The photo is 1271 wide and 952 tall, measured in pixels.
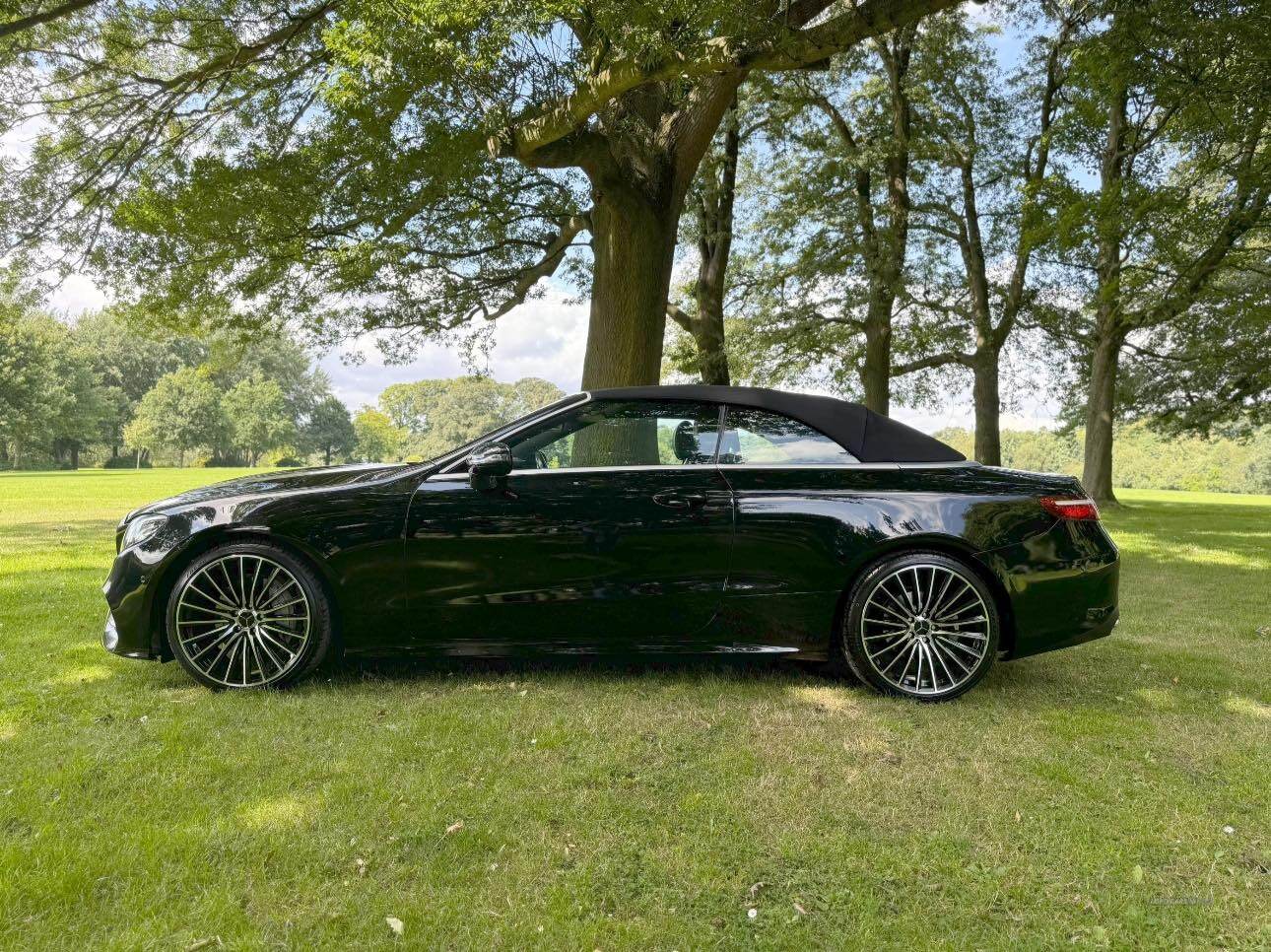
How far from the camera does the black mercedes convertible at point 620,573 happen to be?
3.65m

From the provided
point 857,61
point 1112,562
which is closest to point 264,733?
point 1112,562

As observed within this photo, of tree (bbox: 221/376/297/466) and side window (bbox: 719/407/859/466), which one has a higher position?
tree (bbox: 221/376/297/466)

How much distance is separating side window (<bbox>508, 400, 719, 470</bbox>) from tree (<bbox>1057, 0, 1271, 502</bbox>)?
6937 mm

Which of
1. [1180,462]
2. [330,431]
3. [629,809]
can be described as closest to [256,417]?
[330,431]

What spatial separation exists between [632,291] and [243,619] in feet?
19.1

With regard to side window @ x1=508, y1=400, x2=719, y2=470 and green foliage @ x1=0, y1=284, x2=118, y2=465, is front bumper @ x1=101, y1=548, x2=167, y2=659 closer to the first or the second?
side window @ x1=508, y1=400, x2=719, y2=470

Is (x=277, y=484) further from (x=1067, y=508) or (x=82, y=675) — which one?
(x=1067, y=508)

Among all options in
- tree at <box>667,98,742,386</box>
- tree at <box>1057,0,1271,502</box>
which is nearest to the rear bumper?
tree at <box>1057,0,1271,502</box>

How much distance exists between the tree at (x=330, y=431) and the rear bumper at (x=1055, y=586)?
3408 inches

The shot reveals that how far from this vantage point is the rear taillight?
3.70 metres

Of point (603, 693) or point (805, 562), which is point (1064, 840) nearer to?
point (805, 562)

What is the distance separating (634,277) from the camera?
8.47 metres

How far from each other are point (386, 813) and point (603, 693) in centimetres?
136

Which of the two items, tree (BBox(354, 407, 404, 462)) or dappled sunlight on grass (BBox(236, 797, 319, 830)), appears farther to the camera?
tree (BBox(354, 407, 404, 462))
